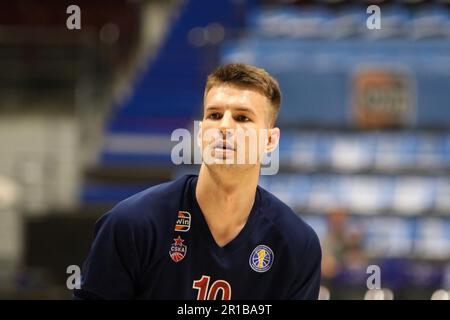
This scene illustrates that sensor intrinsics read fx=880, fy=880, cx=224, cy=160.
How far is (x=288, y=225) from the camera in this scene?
134 inches

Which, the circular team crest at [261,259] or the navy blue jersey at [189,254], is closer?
the navy blue jersey at [189,254]

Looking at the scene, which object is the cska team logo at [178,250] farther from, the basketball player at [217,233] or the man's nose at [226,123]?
the man's nose at [226,123]

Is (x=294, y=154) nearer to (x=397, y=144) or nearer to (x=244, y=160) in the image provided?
(x=397, y=144)

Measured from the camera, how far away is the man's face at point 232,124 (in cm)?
316

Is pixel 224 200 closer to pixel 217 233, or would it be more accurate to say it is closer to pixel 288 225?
pixel 217 233

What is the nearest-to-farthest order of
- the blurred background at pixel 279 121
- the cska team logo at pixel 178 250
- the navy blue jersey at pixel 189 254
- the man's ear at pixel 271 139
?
1. the navy blue jersey at pixel 189 254
2. the cska team logo at pixel 178 250
3. the man's ear at pixel 271 139
4. the blurred background at pixel 279 121

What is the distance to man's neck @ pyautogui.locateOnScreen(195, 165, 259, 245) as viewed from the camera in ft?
10.8

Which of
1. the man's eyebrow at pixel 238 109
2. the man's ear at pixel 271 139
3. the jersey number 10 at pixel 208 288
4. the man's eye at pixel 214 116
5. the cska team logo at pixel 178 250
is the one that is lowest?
the jersey number 10 at pixel 208 288

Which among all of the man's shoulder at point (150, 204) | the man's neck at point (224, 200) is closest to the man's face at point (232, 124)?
the man's neck at point (224, 200)

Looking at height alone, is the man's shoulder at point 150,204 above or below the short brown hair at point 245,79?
below

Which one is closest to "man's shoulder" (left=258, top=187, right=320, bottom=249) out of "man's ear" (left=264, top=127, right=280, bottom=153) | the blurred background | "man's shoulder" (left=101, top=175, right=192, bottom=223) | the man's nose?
"man's ear" (left=264, top=127, right=280, bottom=153)

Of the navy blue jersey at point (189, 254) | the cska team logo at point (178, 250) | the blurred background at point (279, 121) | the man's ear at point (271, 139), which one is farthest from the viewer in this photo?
the blurred background at point (279, 121)

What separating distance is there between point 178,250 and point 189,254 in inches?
1.8

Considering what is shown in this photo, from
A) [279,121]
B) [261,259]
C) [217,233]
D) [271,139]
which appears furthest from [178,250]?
[279,121]
